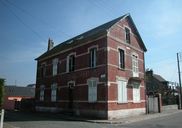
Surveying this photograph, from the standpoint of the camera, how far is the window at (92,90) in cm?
1917

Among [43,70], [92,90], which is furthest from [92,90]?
[43,70]

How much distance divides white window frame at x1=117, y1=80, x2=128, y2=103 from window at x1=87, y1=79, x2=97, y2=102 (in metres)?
2.25

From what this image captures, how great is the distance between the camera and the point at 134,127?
13016 millimetres

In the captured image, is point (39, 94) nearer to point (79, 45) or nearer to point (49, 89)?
point (49, 89)

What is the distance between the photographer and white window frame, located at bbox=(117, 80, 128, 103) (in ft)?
63.9

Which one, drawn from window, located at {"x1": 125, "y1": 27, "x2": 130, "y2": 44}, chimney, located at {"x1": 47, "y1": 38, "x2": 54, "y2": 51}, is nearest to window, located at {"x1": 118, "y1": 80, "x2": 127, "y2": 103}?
window, located at {"x1": 125, "y1": 27, "x2": 130, "y2": 44}

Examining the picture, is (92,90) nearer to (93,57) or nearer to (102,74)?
(102,74)

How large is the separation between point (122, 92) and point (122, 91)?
10cm

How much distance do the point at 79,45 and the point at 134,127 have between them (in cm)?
1179

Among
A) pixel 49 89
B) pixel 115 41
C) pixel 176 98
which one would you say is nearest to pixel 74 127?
pixel 115 41

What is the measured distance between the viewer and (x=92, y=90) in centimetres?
1947

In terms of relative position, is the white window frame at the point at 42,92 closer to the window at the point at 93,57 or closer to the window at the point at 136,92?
the window at the point at 93,57

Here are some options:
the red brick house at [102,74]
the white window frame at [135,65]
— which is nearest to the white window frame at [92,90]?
the red brick house at [102,74]

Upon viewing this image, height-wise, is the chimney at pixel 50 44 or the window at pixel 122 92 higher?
the chimney at pixel 50 44
